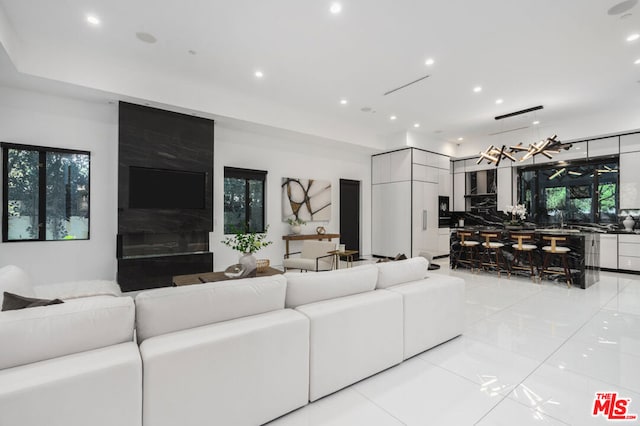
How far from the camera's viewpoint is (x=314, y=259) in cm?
575

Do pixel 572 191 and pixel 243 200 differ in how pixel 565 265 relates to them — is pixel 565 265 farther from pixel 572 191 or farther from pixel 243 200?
pixel 243 200

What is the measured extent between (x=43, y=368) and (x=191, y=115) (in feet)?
16.2

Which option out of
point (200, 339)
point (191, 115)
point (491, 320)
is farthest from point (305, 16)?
point (491, 320)

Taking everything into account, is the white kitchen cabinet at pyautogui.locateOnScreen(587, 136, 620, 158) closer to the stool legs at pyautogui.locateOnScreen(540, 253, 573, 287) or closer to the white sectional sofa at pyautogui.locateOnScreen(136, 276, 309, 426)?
the stool legs at pyautogui.locateOnScreen(540, 253, 573, 287)

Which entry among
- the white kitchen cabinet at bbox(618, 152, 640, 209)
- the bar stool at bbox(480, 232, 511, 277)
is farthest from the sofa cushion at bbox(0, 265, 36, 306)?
the white kitchen cabinet at bbox(618, 152, 640, 209)

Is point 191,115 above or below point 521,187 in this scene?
above

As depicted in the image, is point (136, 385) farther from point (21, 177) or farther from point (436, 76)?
point (436, 76)

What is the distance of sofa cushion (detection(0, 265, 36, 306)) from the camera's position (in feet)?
7.06

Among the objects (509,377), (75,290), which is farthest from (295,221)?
(509,377)

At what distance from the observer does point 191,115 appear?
5.42 m

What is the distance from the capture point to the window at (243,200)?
643 cm

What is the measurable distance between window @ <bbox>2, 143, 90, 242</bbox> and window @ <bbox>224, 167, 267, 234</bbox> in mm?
2410

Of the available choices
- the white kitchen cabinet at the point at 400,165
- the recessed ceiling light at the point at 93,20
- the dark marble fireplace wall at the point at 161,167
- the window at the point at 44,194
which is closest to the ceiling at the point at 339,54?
the recessed ceiling light at the point at 93,20

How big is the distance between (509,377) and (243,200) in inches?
221
